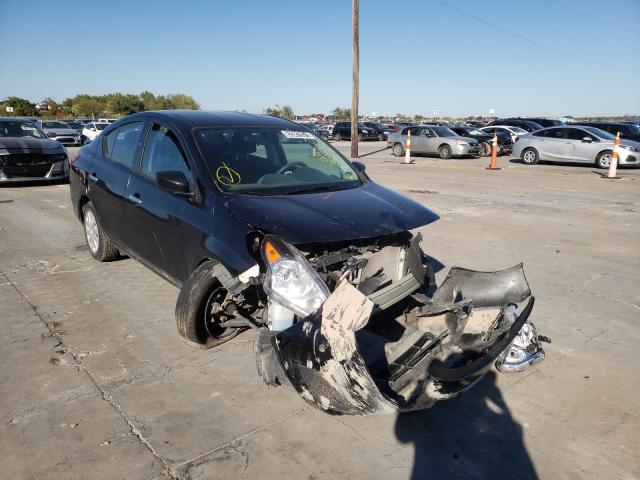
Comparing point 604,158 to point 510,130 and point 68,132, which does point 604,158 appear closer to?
point 510,130

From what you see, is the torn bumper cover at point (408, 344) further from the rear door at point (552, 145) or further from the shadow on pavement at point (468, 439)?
the rear door at point (552, 145)

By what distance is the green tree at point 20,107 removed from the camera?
61131mm

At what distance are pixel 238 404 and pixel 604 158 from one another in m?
17.7

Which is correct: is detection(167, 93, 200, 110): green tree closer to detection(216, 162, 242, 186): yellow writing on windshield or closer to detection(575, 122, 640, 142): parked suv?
detection(575, 122, 640, 142): parked suv

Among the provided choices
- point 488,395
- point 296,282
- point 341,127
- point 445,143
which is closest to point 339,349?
point 296,282

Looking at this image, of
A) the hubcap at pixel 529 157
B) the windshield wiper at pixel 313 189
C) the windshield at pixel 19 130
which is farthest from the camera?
the hubcap at pixel 529 157

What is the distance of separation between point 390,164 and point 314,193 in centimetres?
1586

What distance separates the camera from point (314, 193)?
388 centimetres

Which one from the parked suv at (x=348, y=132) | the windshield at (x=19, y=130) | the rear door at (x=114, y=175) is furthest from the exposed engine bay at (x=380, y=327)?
the parked suv at (x=348, y=132)

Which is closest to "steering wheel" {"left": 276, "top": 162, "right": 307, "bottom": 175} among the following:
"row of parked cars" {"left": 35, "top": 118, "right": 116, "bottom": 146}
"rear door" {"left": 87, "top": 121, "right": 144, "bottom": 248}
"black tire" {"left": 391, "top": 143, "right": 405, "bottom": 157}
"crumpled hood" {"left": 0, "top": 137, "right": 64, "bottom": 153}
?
"rear door" {"left": 87, "top": 121, "right": 144, "bottom": 248}

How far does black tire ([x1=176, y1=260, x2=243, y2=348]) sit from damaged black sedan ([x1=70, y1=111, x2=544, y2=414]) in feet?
0.03

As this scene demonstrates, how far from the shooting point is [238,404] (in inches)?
123

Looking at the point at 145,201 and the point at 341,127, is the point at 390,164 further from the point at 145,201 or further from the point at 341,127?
the point at 341,127

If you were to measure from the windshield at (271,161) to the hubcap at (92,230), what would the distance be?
2.28 m
